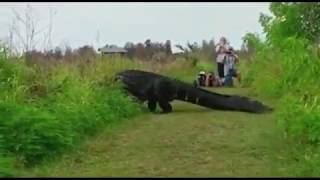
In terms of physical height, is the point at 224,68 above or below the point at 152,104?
above

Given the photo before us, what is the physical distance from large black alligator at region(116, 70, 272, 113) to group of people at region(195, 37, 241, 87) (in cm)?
701

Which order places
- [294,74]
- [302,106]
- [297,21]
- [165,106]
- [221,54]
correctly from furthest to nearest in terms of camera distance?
[221,54] < [297,21] < [165,106] < [294,74] < [302,106]

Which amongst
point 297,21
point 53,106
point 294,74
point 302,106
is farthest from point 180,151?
point 297,21

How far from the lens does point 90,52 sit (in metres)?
15.3

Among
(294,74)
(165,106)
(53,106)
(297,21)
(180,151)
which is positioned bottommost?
(180,151)

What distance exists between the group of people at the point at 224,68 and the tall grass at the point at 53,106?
6.10 meters

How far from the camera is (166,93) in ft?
43.0

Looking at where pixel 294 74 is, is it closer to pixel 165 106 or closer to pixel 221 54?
pixel 165 106

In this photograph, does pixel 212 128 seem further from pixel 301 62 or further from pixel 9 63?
pixel 9 63

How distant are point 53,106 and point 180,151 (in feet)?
7.84

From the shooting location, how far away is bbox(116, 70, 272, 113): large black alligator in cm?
1292

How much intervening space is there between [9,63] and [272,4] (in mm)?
8057

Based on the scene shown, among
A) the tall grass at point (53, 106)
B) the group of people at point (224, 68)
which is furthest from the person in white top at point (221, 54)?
the tall grass at point (53, 106)

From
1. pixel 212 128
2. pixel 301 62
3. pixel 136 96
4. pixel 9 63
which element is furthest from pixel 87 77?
pixel 301 62
